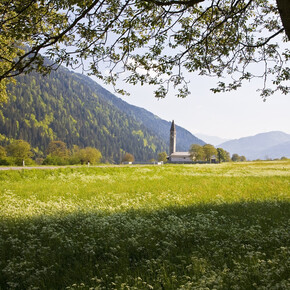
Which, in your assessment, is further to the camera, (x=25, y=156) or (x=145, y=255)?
(x=25, y=156)

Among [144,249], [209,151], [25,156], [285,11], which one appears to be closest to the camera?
[285,11]

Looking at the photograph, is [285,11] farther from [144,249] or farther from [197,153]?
[197,153]

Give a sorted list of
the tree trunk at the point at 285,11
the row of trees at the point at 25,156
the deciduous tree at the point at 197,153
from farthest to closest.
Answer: the deciduous tree at the point at 197,153 → the row of trees at the point at 25,156 → the tree trunk at the point at 285,11

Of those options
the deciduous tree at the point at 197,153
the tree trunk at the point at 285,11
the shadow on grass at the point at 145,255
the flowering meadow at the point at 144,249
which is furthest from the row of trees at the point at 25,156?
the deciduous tree at the point at 197,153

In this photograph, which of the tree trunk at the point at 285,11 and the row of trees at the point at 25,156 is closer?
the tree trunk at the point at 285,11

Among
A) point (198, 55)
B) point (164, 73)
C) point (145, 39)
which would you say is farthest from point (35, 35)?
point (198, 55)

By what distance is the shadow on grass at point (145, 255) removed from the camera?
4.69m

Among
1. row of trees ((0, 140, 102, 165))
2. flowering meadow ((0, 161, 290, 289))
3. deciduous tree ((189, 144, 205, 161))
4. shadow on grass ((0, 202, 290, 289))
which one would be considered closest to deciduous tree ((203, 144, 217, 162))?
deciduous tree ((189, 144, 205, 161))

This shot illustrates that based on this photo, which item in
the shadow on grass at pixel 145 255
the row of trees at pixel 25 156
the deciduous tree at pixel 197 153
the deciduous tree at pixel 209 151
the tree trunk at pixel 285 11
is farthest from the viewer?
the deciduous tree at pixel 197 153

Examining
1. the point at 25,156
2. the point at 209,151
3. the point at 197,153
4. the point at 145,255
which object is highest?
the point at 209,151

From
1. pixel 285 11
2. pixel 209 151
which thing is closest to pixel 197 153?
pixel 209 151

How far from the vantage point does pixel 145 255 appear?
6383mm

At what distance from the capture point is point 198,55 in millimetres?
10391

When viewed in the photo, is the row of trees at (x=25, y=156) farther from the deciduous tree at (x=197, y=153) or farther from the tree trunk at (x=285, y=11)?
the deciduous tree at (x=197, y=153)
